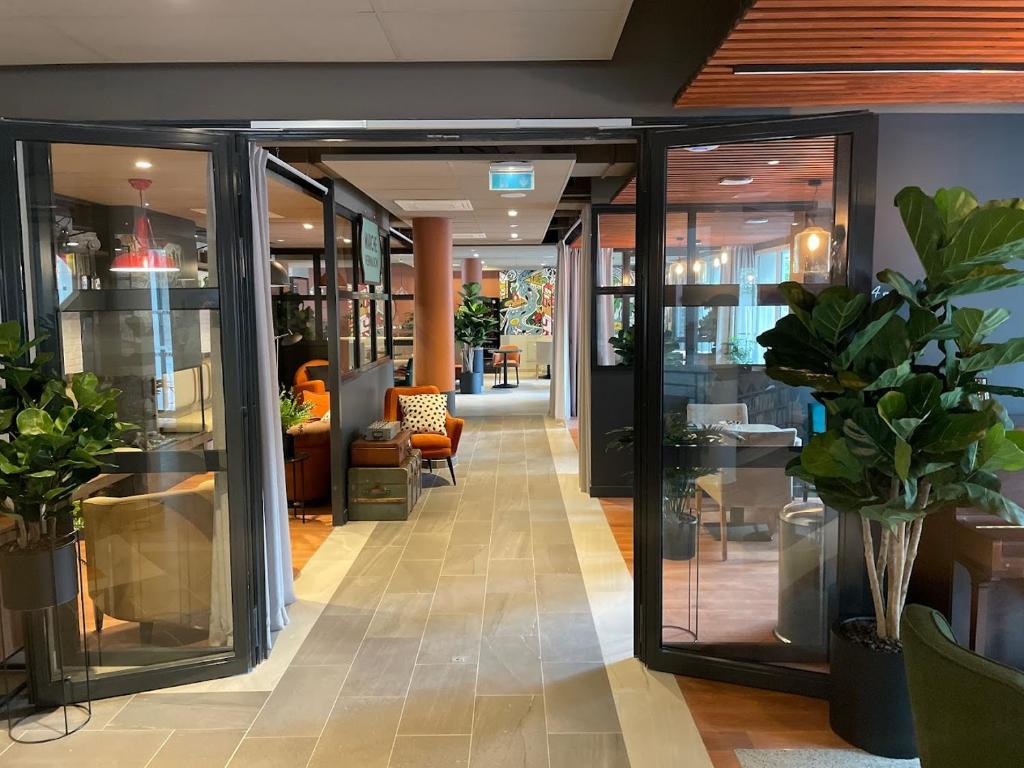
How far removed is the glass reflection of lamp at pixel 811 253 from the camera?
3246 millimetres

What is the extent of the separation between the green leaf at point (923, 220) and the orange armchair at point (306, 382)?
6629mm

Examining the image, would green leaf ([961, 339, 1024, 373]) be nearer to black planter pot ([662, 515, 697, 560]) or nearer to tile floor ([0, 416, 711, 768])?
black planter pot ([662, 515, 697, 560])

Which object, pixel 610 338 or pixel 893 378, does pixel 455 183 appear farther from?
pixel 893 378

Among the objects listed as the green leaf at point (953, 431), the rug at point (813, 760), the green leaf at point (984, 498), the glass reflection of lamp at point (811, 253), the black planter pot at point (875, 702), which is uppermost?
the glass reflection of lamp at point (811, 253)

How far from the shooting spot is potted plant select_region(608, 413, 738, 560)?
345cm

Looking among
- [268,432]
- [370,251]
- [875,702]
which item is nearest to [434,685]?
[268,432]

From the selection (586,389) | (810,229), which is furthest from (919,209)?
(586,389)

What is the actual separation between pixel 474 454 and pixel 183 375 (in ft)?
17.6

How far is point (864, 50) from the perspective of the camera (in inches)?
103

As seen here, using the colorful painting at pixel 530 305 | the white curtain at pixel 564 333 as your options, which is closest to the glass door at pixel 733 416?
the white curtain at pixel 564 333

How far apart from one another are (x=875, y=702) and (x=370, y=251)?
584 cm

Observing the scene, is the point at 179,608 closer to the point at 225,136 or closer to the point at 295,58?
the point at 225,136

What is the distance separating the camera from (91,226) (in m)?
3.29

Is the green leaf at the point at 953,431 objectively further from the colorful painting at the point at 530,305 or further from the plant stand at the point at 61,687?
the colorful painting at the point at 530,305
